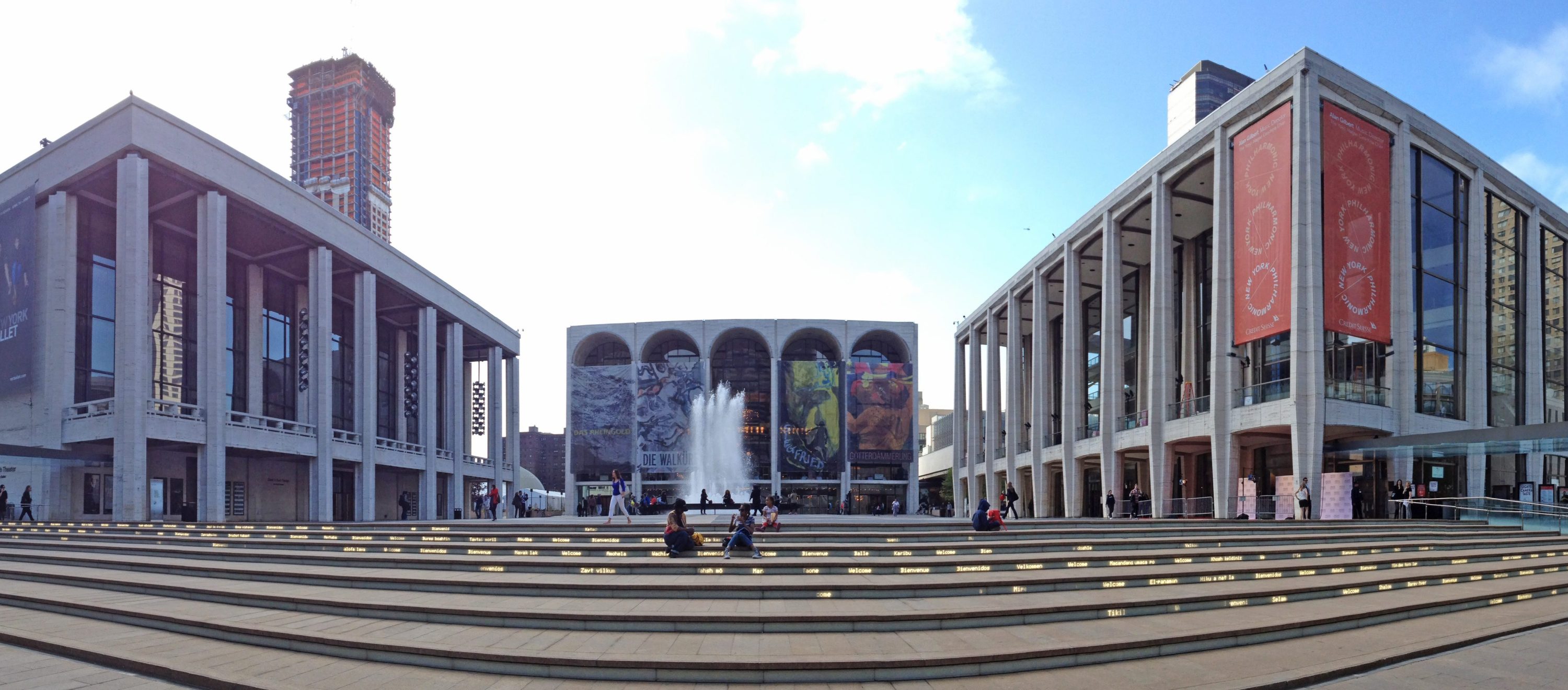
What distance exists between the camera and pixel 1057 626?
9203mm

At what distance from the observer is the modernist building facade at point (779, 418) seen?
69.9 metres

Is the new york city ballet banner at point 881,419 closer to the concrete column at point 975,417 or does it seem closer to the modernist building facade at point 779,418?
the modernist building facade at point 779,418

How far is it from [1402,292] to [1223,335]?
5363 mm

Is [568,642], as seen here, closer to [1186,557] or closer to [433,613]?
[433,613]

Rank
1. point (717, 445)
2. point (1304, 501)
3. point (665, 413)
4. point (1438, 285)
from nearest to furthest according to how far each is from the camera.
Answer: point (1304, 501)
point (1438, 285)
point (665, 413)
point (717, 445)

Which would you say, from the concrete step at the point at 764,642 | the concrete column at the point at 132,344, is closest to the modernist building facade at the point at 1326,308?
the concrete step at the point at 764,642

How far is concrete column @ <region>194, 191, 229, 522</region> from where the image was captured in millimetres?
29781

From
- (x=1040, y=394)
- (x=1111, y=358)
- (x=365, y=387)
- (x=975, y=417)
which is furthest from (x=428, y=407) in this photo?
(x=975, y=417)

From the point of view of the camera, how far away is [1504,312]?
121ft

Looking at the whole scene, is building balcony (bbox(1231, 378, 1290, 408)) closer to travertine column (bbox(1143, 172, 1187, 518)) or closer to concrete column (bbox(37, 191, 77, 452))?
travertine column (bbox(1143, 172, 1187, 518))

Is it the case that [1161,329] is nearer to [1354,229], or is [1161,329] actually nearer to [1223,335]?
[1223,335]

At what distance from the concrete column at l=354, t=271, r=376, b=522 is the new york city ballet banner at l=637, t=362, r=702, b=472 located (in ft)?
97.1

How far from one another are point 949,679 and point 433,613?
5.43m

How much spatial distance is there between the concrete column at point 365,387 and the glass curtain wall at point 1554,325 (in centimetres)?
5145
